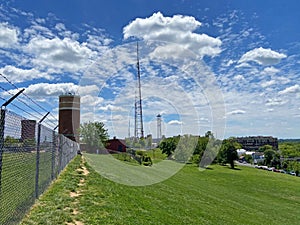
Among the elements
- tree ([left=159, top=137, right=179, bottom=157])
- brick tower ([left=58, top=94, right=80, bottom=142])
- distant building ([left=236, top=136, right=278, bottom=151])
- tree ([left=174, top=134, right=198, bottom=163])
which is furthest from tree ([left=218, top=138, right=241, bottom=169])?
distant building ([left=236, top=136, right=278, bottom=151])

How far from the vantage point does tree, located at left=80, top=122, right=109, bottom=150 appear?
40625 millimetres

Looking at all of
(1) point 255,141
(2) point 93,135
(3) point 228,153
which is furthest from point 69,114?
(1) point 255,141

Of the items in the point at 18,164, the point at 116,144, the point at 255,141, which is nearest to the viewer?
the point at 18,164

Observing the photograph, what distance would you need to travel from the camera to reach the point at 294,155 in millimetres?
91375

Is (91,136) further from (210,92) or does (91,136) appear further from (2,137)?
(2,137)

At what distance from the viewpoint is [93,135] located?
133ft

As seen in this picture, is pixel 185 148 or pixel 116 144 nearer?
Answer: pixel 185 148

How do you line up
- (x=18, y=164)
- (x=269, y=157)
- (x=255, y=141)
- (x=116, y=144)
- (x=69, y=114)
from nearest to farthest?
(x=18, y=164)
(x=69, y=114)
(x=116, y=144)
(x=269, y=157)
(x=255, y=141)

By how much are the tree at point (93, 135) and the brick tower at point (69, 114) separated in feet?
3.52

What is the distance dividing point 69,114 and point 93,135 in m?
5.24

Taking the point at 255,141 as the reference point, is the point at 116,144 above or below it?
above

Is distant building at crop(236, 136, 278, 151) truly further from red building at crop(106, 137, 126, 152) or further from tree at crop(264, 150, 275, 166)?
red building at crop(106, 137, 126, 152)

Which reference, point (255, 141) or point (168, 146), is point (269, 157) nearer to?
point (168, 146)

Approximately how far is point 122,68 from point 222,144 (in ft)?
122
